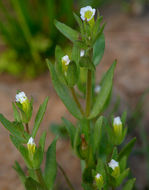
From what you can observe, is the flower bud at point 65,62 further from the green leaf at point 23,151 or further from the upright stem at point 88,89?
the green leaf at point 23,151

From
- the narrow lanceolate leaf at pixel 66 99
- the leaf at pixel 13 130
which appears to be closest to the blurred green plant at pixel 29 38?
the narrow lanceolate leaf at pixel 66 99

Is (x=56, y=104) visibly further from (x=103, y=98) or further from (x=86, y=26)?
(x=86, y=26)

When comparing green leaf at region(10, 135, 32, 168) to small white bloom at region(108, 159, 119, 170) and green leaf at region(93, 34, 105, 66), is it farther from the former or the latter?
green leaf at region(93, 34, 105, 66)

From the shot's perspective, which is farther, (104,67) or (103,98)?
(104,67)

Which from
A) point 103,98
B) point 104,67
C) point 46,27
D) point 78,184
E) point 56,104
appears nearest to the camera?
point 103,98

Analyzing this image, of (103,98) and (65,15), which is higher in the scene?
(65,15)

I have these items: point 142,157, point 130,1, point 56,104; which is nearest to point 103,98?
point 142,157
